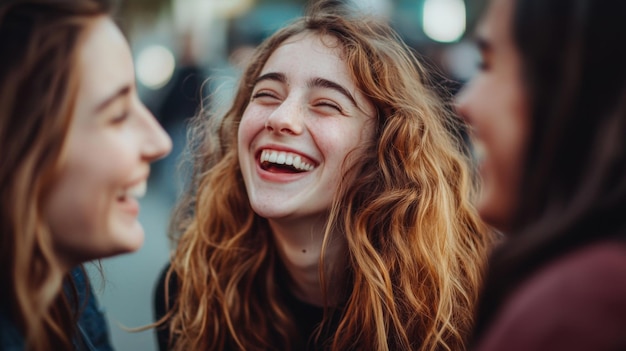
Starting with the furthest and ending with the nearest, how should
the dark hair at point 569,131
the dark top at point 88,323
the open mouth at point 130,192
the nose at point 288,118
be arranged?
the nose at point 288,118 → the dark top at point 88,323 → the open mouth at point 130,192 → the dark hair at point 569,131

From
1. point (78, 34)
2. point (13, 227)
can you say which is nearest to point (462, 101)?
point (78, 34)

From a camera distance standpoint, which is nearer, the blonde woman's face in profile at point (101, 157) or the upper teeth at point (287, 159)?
the blonde woman's face in profile at point (101, 157)

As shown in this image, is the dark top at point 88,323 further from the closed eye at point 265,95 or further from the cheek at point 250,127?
the closed eye at point 265,95

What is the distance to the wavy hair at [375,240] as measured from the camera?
245cm

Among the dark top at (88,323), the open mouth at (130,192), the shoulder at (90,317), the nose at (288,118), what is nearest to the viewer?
the open mouth at (130,192)

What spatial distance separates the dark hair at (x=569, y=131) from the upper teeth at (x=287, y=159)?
3.77 feet

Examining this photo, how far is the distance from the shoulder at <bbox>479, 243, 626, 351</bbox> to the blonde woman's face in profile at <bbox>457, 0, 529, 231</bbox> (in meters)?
0.27

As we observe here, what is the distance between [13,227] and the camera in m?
1.59

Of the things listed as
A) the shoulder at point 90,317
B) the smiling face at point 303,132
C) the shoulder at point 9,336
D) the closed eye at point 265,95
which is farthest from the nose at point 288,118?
the shoulder at point 9,336

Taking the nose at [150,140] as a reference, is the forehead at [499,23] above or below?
above

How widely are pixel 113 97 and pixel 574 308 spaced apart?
3.79ft

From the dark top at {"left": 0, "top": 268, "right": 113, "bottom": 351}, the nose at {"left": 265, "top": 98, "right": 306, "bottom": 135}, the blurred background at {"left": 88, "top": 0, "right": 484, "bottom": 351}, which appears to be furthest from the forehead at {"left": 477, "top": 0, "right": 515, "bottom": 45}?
the dark top at {"left": 0, "top": 268, "right": 113, "bottom": 351}

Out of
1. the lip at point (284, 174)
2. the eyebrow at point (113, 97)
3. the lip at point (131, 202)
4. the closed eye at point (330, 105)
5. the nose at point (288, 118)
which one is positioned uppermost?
the closed eye at point (330, 105)

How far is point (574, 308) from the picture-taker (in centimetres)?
118
